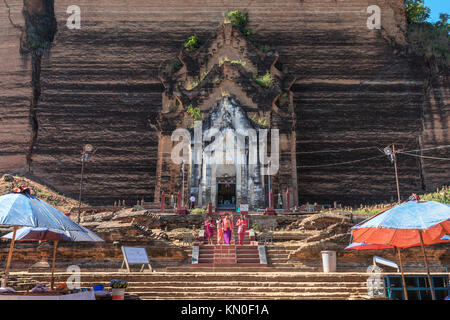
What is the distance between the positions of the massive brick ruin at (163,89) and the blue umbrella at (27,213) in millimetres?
20667

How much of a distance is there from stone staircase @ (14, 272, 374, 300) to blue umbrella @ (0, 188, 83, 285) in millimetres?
2808

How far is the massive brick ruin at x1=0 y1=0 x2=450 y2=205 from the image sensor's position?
91.7 ft

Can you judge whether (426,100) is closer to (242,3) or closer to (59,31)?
(242,3)

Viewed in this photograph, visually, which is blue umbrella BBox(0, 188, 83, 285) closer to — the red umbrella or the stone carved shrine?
the red umbrella

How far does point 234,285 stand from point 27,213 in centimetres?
484

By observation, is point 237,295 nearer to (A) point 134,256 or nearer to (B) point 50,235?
(A) point 134,256

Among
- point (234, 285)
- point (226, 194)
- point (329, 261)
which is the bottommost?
point (234, 285)

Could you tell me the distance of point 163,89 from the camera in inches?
1178

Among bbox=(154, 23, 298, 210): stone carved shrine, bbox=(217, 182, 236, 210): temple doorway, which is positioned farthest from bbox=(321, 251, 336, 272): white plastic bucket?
bbox=(217, 182, 236, 210): temple doorway

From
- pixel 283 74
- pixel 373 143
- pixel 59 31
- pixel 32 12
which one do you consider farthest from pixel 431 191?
pixel 32 12

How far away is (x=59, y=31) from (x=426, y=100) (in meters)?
28.0

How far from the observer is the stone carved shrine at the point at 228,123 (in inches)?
927

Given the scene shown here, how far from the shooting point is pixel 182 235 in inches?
629

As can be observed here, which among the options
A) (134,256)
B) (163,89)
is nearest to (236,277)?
(134,256)
